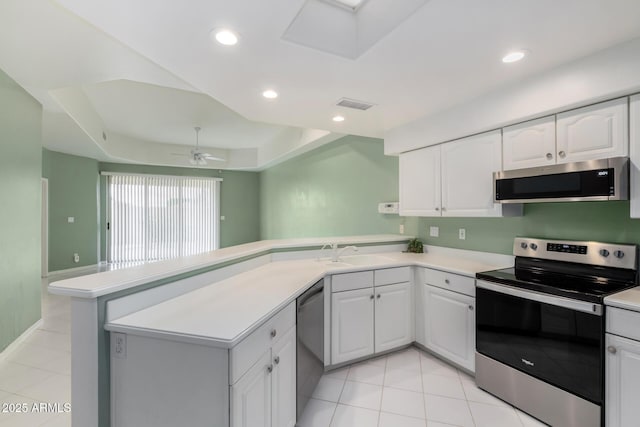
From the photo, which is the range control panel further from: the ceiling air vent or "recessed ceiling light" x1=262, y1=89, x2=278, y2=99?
"recessed ceiling light" x1=262, y1=89, x2=278, y2=99

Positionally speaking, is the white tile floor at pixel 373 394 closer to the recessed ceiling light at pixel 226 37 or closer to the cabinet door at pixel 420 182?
the cabinet door at pixel 420 182

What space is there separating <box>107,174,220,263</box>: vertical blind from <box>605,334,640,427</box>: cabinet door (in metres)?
8.05

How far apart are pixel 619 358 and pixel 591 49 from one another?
172 cm

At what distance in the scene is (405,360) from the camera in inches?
105

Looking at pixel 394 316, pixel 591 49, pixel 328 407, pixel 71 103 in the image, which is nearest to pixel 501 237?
pixel 394 316

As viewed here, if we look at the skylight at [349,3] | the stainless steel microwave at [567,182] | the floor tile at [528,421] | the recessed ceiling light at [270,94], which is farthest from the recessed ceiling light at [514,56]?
the floor tile at [528,421]

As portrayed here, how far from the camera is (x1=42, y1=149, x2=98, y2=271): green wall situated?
599 centimetres

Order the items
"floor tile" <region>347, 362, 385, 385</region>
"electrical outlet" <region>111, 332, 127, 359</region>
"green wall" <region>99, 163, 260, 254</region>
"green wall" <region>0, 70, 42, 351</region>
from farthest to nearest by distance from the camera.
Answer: "green wall" <region>99, 163, 260, 254</region> → "green wall" <region>0, 70, 42, 351</region> → "floor tile" <region>347, 362, 385, 385</region> → "electrical outlet" <region>111, 332, 127, 359</region>

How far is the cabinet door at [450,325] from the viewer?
7.67ft

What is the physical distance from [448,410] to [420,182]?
1.97m

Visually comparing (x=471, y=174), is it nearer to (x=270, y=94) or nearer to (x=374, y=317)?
(x=374, y=317)

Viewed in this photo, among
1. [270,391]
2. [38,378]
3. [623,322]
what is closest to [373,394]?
[270,391]

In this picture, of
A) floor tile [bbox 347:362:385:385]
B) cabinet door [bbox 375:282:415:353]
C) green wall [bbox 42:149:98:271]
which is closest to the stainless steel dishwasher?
floor tile [bbox 347:362:385:385]

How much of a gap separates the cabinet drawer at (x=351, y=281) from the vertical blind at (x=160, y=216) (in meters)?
6.57
